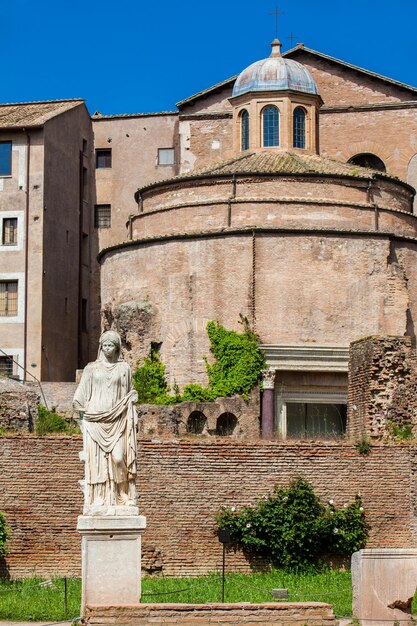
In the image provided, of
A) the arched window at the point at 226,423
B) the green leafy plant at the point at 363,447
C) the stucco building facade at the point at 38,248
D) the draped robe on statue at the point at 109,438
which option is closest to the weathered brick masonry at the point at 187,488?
the green leafy plant at the point at 363,447

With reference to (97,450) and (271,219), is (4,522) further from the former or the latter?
(271,219)

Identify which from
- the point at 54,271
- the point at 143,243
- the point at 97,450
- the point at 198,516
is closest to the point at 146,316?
the point at 143,243

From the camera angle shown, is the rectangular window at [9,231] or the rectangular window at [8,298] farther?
the rectangular window at [9,231]

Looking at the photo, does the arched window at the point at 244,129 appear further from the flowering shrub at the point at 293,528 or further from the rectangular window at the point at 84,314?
the flowering shrub at the point at 293,528

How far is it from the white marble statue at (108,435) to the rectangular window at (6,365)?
2846 cm

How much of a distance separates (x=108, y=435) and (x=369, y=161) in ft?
113

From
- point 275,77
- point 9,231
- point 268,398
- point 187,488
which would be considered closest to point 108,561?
point 187,488

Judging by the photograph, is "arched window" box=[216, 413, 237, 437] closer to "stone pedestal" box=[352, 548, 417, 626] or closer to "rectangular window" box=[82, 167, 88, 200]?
"stone pedestal" box=[352, 548, 417, 626]

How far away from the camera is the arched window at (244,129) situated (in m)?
46.9

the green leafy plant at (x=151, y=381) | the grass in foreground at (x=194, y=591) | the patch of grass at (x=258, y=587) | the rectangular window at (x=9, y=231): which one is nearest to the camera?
the grass in foreground at (x=194, y=591)

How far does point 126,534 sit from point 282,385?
20026mm

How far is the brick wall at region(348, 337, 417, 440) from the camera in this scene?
3019cm

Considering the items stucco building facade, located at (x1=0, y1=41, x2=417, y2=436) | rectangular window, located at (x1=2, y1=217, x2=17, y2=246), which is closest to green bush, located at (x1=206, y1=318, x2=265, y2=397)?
stucco building facade, located at (x1=0, y1=41, x2=417, y2=436)

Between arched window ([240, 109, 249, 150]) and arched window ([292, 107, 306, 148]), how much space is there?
165 centimetres
